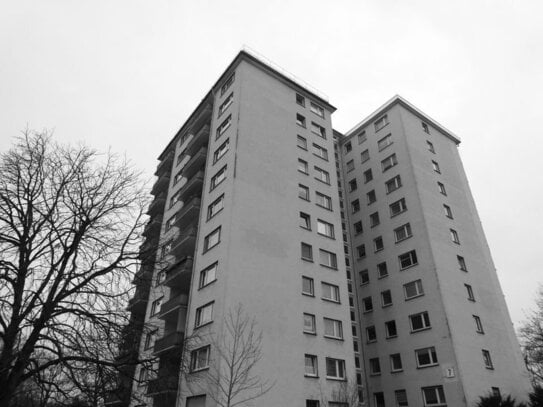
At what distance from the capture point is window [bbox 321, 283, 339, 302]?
30.5 meters

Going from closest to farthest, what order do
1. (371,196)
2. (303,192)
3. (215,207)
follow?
(215,207), (303,192), (371,196)

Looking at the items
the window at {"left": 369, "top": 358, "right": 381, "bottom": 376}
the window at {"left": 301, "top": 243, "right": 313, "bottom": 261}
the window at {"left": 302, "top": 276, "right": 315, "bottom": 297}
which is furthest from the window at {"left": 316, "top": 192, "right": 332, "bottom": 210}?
the window at {"left": 369, "top": 358, "right": 381, "bottom": 376}

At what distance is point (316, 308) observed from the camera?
29.0 m

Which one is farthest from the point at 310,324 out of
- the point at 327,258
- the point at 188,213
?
the point at 188,213

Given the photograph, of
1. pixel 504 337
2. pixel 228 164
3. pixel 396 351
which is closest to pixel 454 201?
pixel 504 337

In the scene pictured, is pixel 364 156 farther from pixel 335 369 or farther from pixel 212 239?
pixel 335 369

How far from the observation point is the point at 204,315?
1063 inches

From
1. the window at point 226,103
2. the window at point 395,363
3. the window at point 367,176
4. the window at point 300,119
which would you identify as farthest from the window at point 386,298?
the window at point 226,103

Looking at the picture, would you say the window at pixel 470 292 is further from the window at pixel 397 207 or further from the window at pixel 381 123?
the window at pixel 381 123

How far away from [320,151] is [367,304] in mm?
14732

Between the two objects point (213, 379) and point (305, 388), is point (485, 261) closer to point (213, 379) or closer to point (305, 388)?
point (305, 388)

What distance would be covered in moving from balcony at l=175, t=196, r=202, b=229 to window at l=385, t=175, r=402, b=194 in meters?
18.9

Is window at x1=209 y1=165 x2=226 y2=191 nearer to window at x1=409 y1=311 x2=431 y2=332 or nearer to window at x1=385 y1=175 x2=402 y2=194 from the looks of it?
window at x1=385 y1=175 x2=402 y2=194

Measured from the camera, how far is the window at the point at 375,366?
3362 cm
